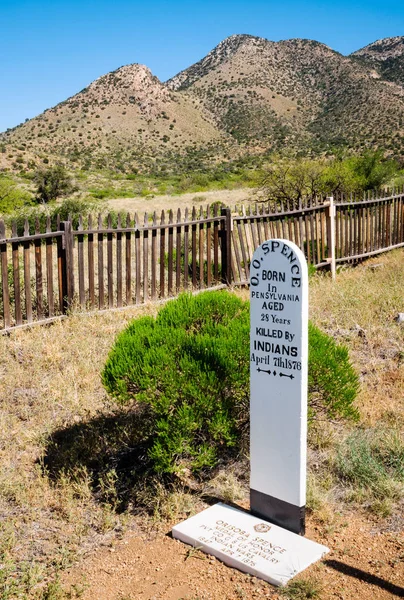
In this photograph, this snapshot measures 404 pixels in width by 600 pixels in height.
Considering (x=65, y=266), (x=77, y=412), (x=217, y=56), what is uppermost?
(x=217, y=56)

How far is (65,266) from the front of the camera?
8.27 meters

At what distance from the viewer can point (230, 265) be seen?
10.5m

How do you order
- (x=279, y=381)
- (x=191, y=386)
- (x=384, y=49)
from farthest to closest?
(x=384, y=49) → (x=191, y=386) → (x=279, y=381)

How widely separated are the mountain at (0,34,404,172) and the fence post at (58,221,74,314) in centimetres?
4314

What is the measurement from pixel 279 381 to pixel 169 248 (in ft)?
18.9

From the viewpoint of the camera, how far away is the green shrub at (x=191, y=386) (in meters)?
4.20

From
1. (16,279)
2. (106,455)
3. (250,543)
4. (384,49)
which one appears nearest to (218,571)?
(250,543)

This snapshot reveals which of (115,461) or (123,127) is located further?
(123,127)

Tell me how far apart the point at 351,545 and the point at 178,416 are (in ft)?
4.37

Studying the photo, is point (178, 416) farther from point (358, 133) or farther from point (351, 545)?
point (358, 133)

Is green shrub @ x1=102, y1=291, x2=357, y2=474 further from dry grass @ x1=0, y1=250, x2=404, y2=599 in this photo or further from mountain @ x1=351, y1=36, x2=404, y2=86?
mountain @ x1=351, y1=36, x2=404, y2=86

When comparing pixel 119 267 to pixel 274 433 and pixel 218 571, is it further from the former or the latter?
pixel 218 571

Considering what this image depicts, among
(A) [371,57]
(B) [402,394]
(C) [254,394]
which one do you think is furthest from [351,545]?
(A) [371,57]

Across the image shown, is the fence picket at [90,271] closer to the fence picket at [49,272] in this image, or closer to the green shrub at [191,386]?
the fence picket at [49,272]
